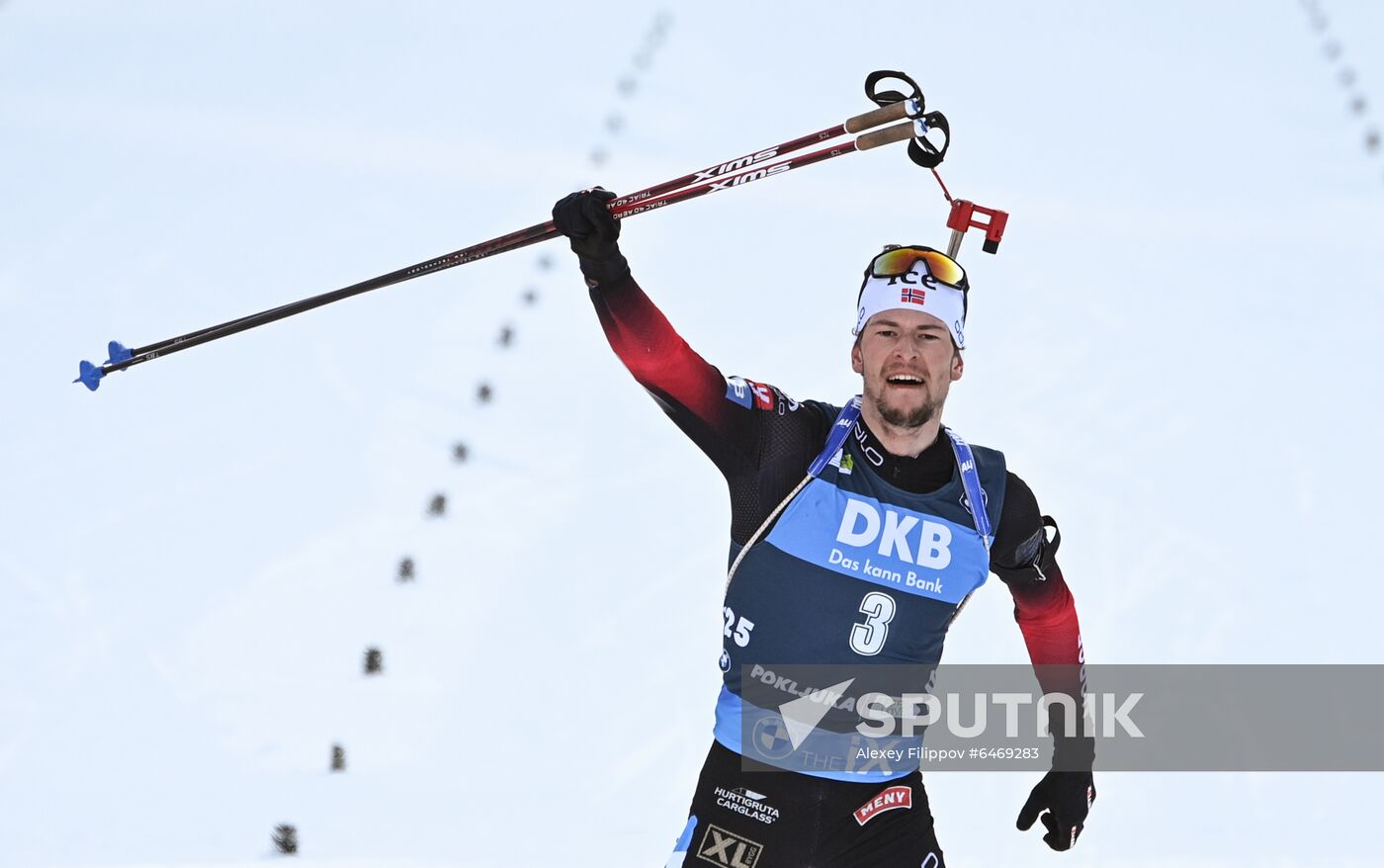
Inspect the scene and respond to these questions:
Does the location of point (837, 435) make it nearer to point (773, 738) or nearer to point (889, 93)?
point (773, 738)

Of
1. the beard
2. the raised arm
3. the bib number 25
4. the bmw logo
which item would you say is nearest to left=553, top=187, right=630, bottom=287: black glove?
the raised arm

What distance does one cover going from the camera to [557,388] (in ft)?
34.0

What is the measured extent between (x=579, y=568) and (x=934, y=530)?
15.7ft

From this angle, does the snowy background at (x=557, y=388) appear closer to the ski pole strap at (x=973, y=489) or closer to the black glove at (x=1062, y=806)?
the black glove at (x=1062, y=806)

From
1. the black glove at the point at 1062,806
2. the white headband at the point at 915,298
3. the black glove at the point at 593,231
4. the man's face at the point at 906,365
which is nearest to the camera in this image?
the black glove at the point at 593,231

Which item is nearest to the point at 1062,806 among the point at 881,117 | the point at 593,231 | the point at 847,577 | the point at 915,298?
the point at 847,577

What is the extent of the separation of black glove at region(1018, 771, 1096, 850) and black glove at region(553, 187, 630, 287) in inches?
78.7

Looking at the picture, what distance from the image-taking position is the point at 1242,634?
8242 mm

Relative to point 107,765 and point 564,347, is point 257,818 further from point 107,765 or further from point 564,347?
point 564,347

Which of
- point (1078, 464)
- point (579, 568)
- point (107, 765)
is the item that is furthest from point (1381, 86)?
point (107, 765)

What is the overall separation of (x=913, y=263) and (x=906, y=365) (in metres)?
0.37

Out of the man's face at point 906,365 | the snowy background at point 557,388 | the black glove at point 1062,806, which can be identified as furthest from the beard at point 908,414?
the snowy background at point 557,388

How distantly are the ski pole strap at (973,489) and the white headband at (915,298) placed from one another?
307 millimetres

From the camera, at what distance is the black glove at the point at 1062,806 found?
414 centimetres
